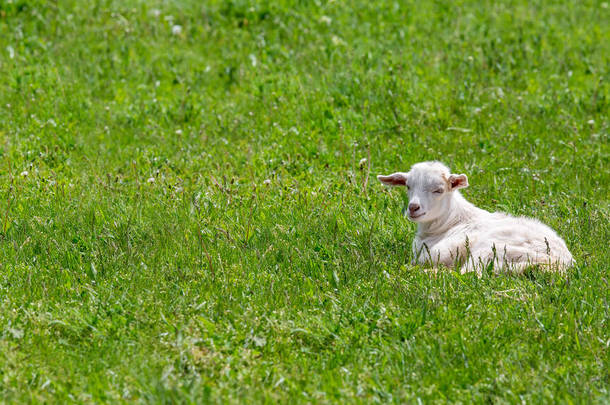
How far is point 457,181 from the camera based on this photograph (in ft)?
25.8

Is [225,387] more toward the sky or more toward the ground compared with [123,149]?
more toward the sky

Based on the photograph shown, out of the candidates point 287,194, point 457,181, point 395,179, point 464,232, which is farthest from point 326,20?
point 464,232

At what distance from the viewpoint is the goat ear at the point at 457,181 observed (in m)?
7.79

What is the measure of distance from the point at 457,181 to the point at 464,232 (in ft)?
1.64

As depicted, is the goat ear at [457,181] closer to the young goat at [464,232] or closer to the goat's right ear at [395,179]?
the young goat at [464,232]

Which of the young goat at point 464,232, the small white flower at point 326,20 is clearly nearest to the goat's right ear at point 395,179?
the young goat at point 464,232

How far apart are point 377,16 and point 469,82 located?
9.37ft

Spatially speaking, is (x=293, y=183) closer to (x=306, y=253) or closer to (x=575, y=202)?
(x=306, y=253)

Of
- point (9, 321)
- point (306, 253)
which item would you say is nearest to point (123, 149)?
point (306, 253)

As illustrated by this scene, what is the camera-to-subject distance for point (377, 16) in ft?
47.0

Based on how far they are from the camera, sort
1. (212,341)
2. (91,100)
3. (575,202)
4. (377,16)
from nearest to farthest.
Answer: (212,341) → (575,202) → (91,100) → (377,16)

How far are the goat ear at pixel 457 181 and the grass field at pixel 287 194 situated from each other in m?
0.69

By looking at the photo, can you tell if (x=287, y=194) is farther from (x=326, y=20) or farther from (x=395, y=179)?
(x=326, y=20)

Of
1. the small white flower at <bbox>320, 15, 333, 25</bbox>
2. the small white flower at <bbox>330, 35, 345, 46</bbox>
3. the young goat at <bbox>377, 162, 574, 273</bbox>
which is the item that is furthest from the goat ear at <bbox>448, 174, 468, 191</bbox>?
the small white flower at <bbox>320, 15, 333, 25</bbox>
